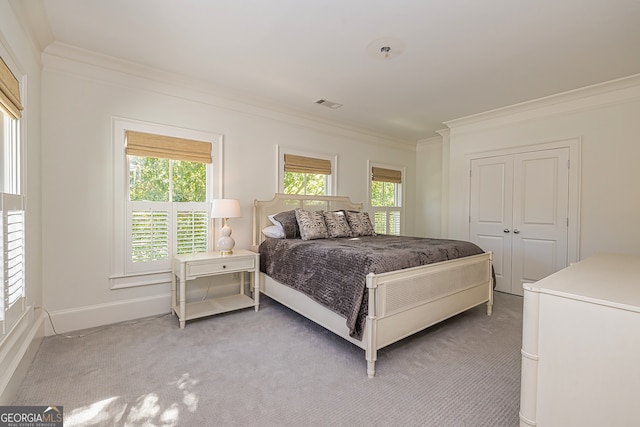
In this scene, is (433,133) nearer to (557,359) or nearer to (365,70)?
(365,70)

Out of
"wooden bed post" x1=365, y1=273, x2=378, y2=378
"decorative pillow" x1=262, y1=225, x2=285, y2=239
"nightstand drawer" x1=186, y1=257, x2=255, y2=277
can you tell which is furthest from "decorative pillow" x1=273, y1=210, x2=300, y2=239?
"wooden bed post" x1=365, y1=273, x2=378, y2=378

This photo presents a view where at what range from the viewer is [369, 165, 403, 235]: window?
16.8ft

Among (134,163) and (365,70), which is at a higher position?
(365,70)

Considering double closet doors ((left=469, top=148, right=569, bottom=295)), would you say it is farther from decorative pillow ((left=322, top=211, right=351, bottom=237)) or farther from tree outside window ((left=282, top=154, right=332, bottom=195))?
tree outside window ((left=282, top=154, right=332, bottom=195))

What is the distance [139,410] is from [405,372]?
5.36 ft

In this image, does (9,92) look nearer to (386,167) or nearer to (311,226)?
(311,226)

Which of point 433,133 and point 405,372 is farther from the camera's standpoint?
point 433,133

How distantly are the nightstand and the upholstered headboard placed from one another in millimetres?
404

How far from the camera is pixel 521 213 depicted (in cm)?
386

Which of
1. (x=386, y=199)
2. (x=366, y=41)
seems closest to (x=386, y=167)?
(x=386, y=199)

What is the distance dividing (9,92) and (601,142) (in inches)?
202

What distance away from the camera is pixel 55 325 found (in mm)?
2518

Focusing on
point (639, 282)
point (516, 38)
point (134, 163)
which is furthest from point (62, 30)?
point (639, 282)

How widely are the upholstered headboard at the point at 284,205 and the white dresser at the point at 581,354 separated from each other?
9.39 feet
